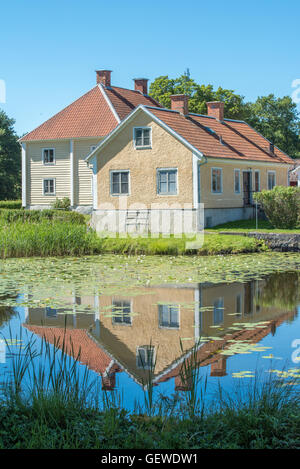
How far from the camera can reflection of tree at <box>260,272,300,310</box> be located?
1277cm

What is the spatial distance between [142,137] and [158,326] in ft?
72.1

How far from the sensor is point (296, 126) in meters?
68.2

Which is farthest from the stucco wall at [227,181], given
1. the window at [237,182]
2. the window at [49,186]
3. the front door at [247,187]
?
the window at [49,186]

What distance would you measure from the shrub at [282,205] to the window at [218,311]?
16.4m

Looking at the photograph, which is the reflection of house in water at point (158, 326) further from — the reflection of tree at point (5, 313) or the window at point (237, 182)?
the window at point (237, 182)

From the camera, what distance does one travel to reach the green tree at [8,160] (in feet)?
188

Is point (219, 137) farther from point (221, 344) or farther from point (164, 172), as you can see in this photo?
point (221, 344)

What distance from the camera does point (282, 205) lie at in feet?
94.8

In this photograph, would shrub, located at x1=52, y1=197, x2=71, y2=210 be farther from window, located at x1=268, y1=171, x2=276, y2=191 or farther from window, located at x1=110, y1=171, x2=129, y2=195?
window, located at x1=268, y1=171, x2=276, y2=191

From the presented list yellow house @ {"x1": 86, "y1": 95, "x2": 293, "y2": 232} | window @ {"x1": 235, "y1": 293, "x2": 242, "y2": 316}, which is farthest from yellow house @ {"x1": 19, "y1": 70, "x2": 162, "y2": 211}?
window @ {"x1": 235, "y1": 293, "x2": 242, "y2": 316}

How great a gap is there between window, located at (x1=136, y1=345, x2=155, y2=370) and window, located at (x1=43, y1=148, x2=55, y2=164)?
1412 inches

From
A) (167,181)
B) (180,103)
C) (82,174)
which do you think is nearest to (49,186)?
(82,174)

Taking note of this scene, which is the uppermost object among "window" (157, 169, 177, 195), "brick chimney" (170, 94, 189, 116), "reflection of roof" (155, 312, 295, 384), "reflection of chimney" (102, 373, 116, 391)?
"brick chimney" (170, 94, 189, 116)

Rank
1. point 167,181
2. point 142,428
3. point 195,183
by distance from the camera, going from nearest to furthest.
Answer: point 142,428, point 195,183, point 167,181
